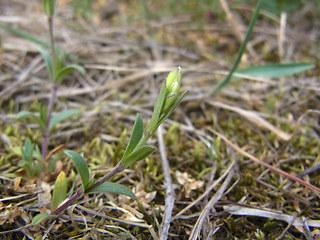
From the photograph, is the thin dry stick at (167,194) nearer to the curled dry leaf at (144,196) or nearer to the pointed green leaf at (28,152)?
the curled dry leaf at (144,196)

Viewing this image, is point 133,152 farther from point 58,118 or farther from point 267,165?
point 267,165

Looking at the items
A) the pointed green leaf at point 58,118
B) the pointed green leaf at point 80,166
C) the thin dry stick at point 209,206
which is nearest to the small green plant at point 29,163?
the pointed green leaf at point 58,118

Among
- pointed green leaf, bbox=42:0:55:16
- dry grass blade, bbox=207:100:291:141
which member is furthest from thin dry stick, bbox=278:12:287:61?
pointed green leaf, bbox=42:0:55:16

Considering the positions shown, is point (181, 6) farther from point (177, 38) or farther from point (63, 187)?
point (63, 187)

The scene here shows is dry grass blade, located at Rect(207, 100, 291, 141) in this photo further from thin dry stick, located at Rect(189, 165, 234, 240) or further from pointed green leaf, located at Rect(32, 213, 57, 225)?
pointed green leaf, located at Rect(32, 213, 57, 225)

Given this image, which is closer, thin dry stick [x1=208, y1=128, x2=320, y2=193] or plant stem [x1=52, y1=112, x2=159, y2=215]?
plant stem [x1=52, y1=112, x2=159, y2=215]

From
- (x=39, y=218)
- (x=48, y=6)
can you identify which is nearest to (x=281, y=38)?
(x=48, y=6)
